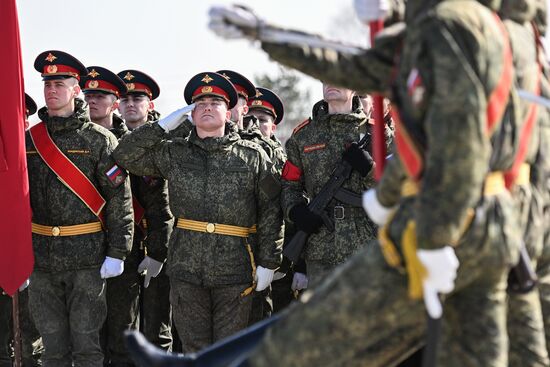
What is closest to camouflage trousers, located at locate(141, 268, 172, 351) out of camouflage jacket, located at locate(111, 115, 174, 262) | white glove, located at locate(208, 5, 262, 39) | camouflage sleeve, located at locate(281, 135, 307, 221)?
camouflage jacket, located at locate(111, 115, 174, 262)

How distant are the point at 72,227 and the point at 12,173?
24.6 inches

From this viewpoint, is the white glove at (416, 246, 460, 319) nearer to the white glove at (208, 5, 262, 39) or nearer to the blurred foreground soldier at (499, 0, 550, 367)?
the blurred foreground soldier at (499, 0, 550, 367)

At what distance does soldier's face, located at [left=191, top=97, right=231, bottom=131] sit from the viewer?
7.34m

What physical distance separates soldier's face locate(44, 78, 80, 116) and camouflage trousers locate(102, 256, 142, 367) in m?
1.51

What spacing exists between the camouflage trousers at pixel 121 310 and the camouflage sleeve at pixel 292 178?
1.77 meters

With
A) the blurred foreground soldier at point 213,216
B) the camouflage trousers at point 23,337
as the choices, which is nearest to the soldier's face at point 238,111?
the blurred foreground soldier at point 213,216

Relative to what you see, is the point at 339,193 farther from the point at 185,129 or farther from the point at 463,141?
the point at 463,141

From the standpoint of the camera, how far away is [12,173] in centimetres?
707

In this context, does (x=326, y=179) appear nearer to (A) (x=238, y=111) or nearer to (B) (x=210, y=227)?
(B) (x=210, y=227)

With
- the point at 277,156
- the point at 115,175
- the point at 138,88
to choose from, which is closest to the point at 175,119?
the point at 115,175

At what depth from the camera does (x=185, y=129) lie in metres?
7.71

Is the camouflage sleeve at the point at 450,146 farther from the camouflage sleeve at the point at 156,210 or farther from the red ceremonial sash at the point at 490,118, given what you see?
the camouflage sleeve at the point at 156,210

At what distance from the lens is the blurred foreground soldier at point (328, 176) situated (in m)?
7.08

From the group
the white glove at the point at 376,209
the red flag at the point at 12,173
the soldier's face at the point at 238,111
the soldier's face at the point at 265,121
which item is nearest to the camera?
the white glove at the point at 376,209
